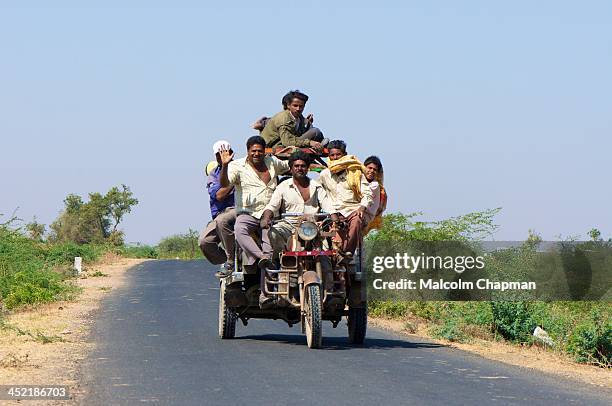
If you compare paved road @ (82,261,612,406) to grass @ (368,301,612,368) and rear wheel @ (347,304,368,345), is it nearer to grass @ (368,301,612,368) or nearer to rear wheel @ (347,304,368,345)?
rear wheel @ (347,304,368,345)

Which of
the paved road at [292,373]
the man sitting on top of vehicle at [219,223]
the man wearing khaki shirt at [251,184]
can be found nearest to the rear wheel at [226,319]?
the paved road at [292,373]

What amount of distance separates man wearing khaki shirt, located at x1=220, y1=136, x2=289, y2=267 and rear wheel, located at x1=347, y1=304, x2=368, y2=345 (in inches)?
62.0

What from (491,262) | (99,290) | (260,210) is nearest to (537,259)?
(491,262)

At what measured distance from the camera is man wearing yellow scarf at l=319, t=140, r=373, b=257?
14211mm

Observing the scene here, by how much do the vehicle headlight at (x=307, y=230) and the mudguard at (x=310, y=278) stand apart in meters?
0.45

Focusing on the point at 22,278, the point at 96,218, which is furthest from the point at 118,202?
the point at 22,278

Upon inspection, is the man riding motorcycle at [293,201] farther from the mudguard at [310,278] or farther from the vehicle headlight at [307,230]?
the mudguard at [310,278]

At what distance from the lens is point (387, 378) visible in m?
11.2

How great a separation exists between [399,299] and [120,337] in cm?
957

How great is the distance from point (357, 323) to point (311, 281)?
1.78 m

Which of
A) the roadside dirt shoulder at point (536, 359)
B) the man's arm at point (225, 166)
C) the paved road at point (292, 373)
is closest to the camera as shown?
the paved road at point (292, 373)

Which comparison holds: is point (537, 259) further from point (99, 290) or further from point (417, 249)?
point (99, 290)

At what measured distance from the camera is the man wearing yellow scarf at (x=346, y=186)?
14211 millimetres

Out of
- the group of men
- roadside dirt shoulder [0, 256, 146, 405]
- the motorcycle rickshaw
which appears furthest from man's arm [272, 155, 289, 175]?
roadside dirt shoulder [0, 256, 146, 405]
